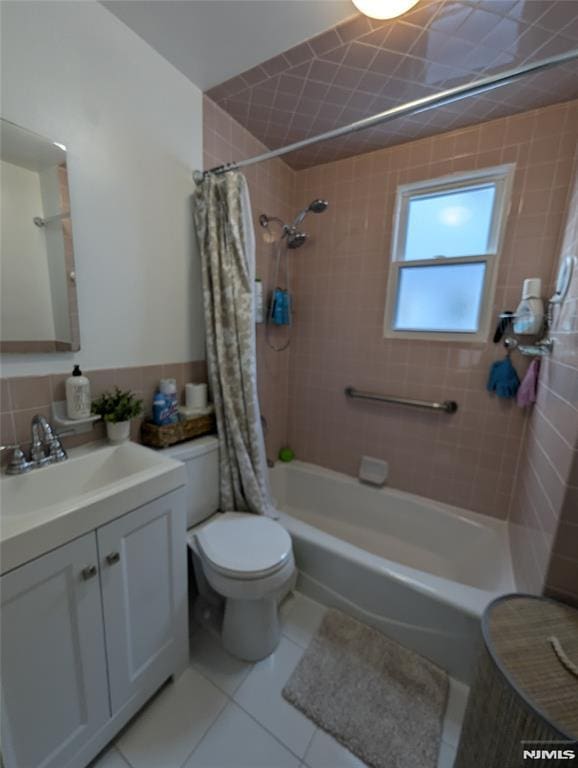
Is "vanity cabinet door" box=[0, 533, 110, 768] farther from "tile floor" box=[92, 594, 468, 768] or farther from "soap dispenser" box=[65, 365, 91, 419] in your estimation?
"soap dispenser" box=[65, 365, 91, 419]

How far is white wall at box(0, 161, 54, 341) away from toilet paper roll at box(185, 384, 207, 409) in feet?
2.04

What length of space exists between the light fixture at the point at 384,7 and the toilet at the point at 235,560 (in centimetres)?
168

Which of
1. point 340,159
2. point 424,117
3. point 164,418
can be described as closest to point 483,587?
point 164,418

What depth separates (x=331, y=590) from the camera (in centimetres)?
152

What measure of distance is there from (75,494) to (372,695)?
134 centimetres

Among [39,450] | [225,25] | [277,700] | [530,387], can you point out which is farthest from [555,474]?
[225,25]

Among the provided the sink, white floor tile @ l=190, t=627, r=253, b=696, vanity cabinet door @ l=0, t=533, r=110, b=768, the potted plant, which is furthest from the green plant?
white floor tile @ l=190, t=627, r=253, b=696

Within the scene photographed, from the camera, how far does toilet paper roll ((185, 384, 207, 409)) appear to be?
5.16 ft

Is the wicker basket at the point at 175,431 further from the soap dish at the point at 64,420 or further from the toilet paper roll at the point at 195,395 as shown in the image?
the soap dish at the point at 64,420

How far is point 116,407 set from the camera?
1.23 metres

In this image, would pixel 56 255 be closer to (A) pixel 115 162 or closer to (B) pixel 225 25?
(A) pixel 115 162

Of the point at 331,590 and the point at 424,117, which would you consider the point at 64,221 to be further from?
the point at 331,590

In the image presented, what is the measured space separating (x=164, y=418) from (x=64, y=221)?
82cm

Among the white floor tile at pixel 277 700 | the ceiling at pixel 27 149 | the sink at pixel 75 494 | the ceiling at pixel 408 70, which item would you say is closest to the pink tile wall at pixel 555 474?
the ceiling at pixel 408 70
